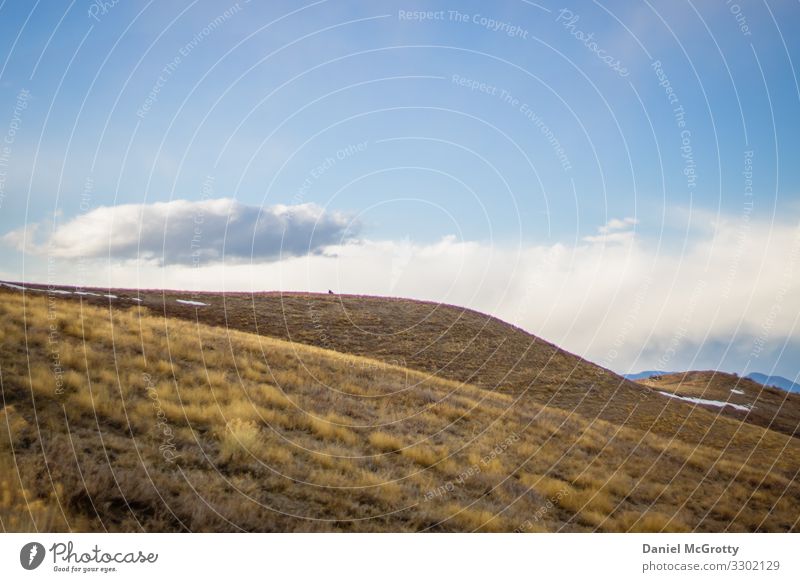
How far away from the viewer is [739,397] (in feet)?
140

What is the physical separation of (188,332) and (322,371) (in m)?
6.30

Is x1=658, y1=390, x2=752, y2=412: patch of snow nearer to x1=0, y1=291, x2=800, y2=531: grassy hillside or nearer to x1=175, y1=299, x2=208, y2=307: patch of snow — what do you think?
x1=0, y1=291, x2=800, y2=531: grassy hillside

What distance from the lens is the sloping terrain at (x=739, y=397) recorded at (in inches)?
1409

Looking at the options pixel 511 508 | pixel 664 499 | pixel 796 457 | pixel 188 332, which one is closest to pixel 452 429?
pixel 511 508

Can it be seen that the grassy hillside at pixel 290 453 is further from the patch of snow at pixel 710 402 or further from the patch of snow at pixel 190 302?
the patch of snow at pixel 710 402

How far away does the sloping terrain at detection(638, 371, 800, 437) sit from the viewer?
35781 mm

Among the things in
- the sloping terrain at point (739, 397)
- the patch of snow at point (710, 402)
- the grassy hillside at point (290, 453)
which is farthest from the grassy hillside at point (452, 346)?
the grassy hillside at point (290, 453)

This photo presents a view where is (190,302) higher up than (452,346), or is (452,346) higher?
(190,302)

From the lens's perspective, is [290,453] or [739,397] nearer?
[290,453]
